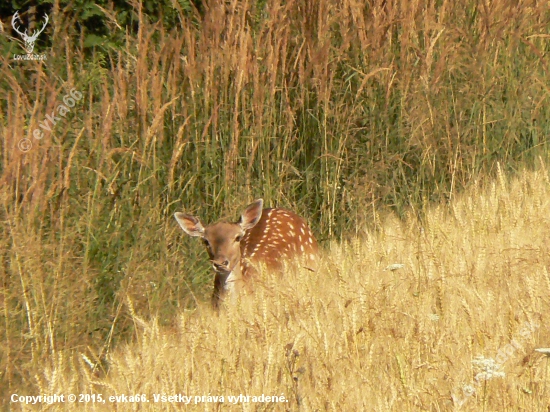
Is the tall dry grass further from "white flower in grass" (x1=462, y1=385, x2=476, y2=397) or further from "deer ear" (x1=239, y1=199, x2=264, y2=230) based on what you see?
"white flower in grass" (x1=462, y1=385, x2=476, y2=397)

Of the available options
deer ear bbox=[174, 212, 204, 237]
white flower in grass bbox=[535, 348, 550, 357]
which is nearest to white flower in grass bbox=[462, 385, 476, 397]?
white flower in grass bbox=[535, 348, 550, 357]

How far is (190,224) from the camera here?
231 inches

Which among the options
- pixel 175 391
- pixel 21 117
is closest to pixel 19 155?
pixel 21 117

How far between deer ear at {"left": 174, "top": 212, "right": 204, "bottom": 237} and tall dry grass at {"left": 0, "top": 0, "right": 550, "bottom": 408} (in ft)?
0.44

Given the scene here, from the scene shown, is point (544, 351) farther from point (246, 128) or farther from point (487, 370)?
point (246, 128)

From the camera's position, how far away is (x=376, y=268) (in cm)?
520

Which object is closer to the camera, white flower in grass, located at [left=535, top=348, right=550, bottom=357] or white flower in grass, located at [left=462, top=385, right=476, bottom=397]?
white flower in grass, located at [left=462, top=385, right=476, bottom=397]

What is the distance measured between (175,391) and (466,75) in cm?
420

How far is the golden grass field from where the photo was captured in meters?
3.80

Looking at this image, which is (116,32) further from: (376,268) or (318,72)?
(376,268)

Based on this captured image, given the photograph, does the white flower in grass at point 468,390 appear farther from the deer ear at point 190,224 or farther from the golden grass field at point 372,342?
the deer ear at point 190,224

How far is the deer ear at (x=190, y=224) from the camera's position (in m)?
5.81

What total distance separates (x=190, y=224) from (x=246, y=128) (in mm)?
952

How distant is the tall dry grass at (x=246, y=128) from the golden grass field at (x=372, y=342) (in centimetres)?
33
